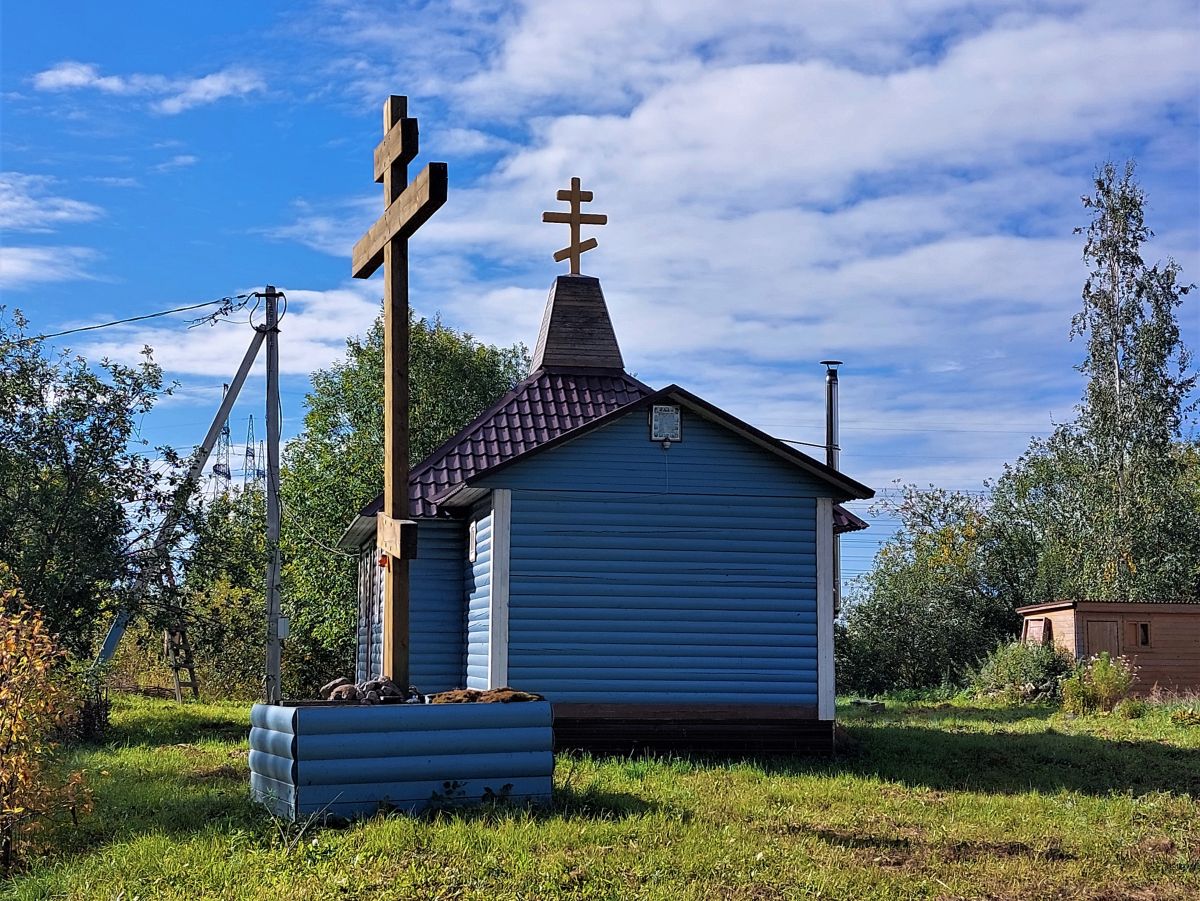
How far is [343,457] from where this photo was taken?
105 ft

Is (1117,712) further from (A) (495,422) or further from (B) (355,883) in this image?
(B) (355,883)

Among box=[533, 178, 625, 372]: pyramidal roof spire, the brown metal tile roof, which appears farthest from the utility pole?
box=[533, 178, 625, 372]: pyramidal roof spire

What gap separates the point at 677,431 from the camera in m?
14.8

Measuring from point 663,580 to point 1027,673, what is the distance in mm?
15512

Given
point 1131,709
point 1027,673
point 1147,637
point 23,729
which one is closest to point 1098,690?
point 1131,709

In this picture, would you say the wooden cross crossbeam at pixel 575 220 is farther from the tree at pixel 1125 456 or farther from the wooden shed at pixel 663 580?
the tree at pixel 1125 456

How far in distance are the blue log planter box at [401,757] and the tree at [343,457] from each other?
1985cm

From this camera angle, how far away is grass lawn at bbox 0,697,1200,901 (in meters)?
7.53

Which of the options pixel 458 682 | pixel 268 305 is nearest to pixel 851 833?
pixel 458 682

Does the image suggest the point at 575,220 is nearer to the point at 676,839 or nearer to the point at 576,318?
the point at 576,318

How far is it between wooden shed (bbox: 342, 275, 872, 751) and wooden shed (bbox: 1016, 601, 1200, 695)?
14.5 meters

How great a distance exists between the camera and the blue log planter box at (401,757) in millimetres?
8734

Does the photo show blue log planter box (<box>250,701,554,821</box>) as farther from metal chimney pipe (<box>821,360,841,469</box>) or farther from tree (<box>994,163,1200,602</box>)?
tree (<box>994,163,1200,602</box>)

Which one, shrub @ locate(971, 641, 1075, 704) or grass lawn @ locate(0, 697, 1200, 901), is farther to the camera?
shrub @ locate(971, 641, 1075, 704)
